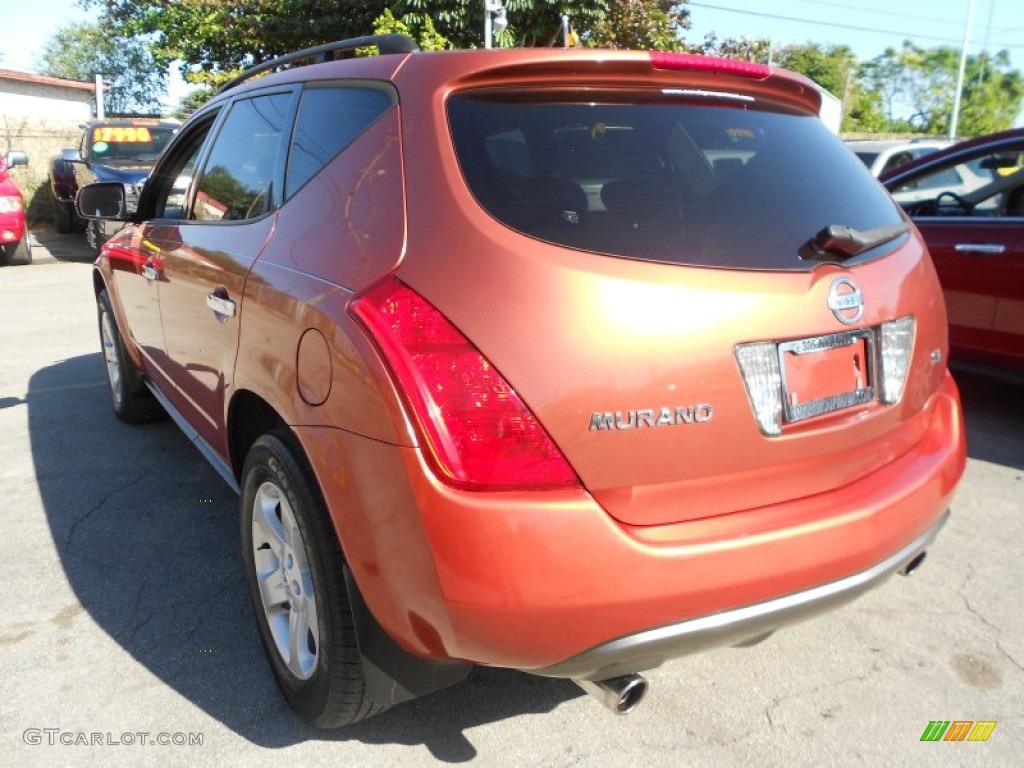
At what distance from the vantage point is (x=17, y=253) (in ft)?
40.6

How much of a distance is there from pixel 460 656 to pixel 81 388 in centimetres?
493

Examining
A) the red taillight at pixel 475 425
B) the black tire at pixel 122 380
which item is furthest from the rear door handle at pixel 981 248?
the black tire at pixel 122 380

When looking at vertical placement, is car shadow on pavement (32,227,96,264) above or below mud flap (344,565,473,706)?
below

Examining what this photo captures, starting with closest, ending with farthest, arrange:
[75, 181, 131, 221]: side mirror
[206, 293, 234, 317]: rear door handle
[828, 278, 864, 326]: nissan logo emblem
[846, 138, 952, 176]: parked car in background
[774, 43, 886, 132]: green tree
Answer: [828, 278, 864, 326]: nissan logo emblem → [206, 293, 234, 317]: rear door handle → [75, 181, 131, 221]: side mirror → [846, 138, 952, 176]: parked car in background → [774, 43, 886, 132]: green tree

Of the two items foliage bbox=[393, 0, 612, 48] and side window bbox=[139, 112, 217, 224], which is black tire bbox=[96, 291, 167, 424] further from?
foliage bbox=[393, 0, 612, 48]

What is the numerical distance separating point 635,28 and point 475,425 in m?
18.7

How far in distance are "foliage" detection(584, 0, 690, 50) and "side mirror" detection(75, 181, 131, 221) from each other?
581 inches

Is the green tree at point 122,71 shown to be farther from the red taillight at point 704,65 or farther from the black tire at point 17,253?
the red taillight at point 704,65

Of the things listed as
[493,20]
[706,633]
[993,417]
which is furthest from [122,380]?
[493,20]

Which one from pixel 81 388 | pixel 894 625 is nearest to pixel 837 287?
pixel 894 625

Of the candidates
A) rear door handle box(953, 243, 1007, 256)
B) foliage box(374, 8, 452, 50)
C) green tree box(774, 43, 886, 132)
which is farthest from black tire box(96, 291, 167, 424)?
green tree box(774, 43, 886, 132)

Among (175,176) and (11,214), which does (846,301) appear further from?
(11,214)

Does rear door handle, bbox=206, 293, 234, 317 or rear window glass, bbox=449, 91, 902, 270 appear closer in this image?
rear window glass, bbox=449, 91, 902, 270

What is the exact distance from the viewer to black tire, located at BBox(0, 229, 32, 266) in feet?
40.0
